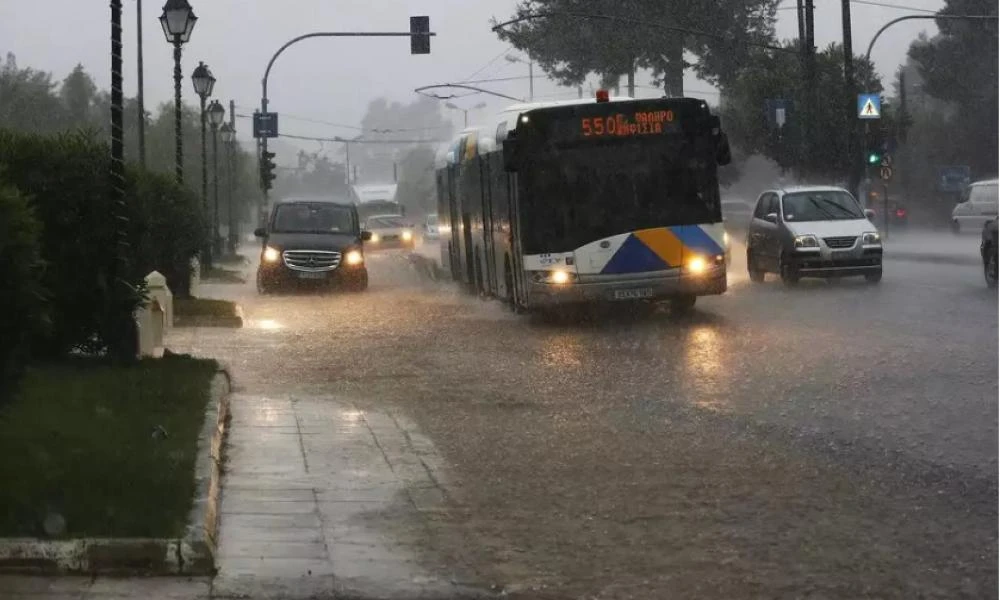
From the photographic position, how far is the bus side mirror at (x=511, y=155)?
21.0m

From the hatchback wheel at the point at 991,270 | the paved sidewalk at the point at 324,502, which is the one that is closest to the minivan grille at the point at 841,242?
the hatchback wheel at the point at 991,270

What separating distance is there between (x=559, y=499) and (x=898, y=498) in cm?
179

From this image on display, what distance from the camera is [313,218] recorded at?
33844 millimetres

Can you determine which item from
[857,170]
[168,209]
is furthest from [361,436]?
[857,170]

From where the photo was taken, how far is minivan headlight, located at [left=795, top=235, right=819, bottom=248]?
2736cm

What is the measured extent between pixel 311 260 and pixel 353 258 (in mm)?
855

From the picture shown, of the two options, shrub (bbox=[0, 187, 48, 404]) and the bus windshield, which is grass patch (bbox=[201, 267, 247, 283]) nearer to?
the bus windshield

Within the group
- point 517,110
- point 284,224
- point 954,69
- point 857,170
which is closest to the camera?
point 517,110

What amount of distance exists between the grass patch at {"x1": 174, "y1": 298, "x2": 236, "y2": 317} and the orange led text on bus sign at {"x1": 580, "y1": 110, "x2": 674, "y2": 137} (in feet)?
20.5

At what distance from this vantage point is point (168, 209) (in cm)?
2241

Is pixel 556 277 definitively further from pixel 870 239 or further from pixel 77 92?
pixel 77 92

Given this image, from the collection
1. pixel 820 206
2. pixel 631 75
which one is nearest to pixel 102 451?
pixel 820 206

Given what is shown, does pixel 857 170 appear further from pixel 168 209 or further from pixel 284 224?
pixel 168 209

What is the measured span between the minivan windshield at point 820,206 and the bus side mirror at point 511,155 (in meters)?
8.52
